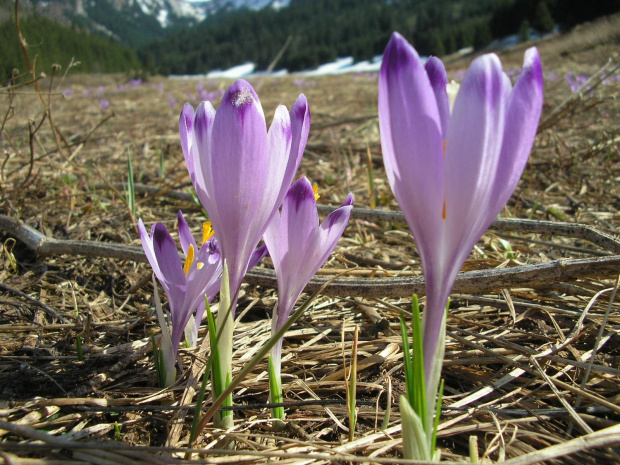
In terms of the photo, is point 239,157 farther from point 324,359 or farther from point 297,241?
point 324,359

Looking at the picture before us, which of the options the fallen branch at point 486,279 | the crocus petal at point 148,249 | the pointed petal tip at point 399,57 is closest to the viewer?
the pointed petal tip at point 399,57

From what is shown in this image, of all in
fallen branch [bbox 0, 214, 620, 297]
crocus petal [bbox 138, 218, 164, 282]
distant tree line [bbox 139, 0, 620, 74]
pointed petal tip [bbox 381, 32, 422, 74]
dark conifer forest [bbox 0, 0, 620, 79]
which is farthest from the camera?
distant tree line [bbox 139, 0, 620, 74]

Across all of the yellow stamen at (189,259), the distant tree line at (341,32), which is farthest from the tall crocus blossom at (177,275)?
the distant tree line at (341,32)

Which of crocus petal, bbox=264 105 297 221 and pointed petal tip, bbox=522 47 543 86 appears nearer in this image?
pointed petal tip, bbox=522 47 543 86

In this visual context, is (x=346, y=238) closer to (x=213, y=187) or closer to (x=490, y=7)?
(x=213, y=187)

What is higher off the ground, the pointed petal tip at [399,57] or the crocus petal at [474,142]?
the pointed petal tip at [399,57]

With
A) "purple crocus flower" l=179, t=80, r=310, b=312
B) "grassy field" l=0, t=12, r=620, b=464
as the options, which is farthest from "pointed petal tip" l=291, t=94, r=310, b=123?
"grassy field" l=0, t=12, r=620, b=464

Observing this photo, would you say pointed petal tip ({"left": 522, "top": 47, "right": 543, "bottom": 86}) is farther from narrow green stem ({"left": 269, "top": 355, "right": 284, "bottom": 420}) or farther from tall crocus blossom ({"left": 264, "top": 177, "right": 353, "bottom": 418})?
narrow green stem ({"left": 269, "top": 355, "right": 284, "bottom": 420})

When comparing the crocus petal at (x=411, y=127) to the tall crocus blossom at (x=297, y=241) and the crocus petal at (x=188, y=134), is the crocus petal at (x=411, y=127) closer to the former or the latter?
the tall crocus blossom at (x=297, y=241)
